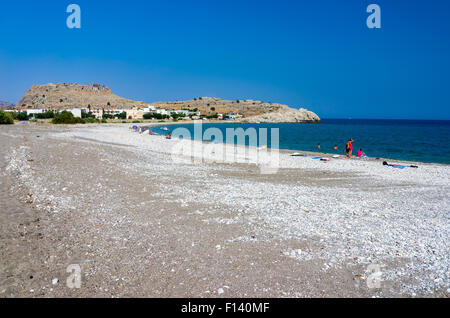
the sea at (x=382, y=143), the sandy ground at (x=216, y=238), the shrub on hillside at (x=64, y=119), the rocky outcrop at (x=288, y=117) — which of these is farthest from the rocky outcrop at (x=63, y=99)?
the sandy ground at (x=216, y=238)

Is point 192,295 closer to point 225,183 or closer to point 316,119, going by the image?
point 225,183

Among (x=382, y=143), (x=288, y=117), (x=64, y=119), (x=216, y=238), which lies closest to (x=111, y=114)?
(x=64, y=119)

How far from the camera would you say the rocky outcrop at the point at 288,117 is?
584 feet

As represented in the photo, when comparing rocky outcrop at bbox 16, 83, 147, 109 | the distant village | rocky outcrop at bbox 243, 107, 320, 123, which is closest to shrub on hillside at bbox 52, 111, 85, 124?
the distant village

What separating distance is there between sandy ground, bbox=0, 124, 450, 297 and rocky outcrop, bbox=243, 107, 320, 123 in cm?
16372

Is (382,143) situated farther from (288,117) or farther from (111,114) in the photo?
(288,117)

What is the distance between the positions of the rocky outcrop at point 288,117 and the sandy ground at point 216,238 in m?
164

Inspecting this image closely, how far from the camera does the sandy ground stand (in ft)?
17.7

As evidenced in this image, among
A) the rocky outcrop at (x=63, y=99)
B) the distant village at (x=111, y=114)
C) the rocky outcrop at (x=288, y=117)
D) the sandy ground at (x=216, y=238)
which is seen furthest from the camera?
the rocky outcrop at (x=288, y=117)

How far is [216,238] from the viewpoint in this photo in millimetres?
7441

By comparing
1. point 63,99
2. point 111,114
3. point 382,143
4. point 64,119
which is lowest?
point 382,143

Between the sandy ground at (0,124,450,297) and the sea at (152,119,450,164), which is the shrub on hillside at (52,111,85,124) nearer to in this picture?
the sea at (152,119,450,164)

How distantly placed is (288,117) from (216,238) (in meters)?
184

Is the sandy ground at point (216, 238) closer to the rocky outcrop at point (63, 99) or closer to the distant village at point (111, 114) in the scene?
the distant village at point (111, 114)
